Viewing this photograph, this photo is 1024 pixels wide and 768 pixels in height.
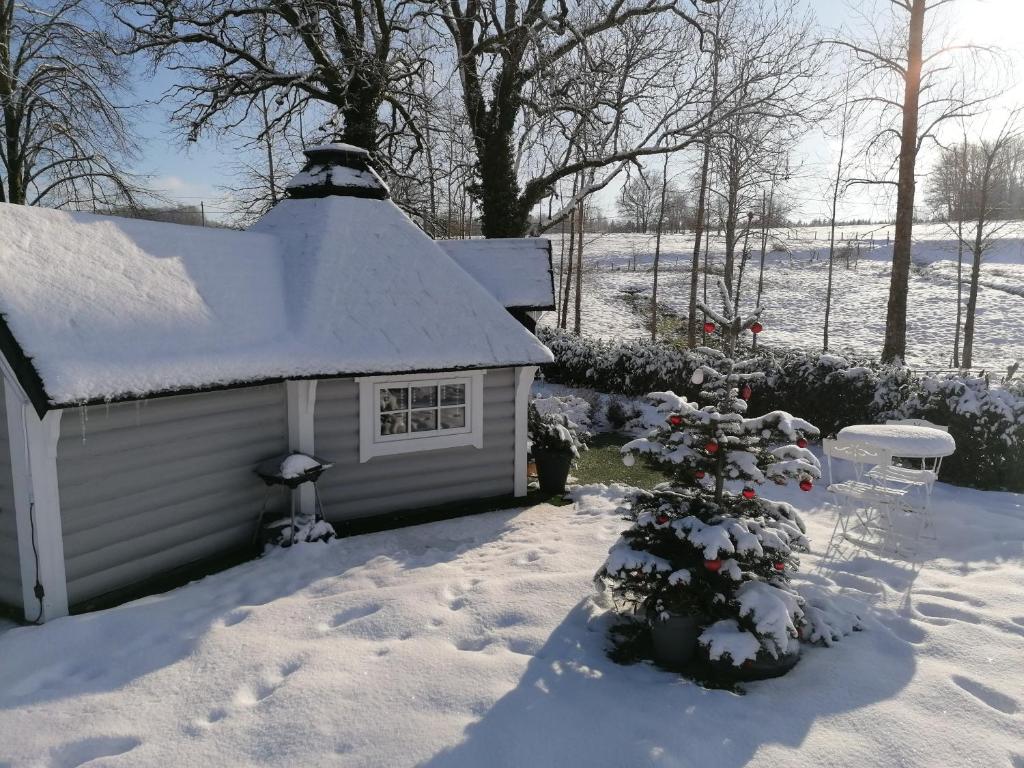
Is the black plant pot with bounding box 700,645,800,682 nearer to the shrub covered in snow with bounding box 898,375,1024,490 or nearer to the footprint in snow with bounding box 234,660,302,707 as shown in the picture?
the footprint in snow with bounding box 234,660,302,707

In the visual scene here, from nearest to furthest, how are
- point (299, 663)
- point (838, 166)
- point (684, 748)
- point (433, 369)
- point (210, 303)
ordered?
point (684, 748) → point (299, 663) → point (210, 303) → point (433, 369) → point (838, 166)

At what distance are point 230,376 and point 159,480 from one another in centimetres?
111

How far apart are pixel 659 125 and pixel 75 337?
16.2 metres

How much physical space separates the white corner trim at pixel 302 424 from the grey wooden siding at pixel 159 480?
92mm

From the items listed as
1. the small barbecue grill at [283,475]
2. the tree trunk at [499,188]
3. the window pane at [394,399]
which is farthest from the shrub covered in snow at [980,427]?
the tree trunk at [499,188]

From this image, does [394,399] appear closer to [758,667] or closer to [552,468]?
[552,468]

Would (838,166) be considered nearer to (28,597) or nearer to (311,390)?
(311,390)

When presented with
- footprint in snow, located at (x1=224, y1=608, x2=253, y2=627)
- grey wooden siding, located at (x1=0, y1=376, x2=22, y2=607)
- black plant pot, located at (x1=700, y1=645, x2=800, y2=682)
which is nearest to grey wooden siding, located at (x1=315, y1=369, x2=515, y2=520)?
footprint in snow, located at (x1=224, y1=608, x2=253, y2=627)

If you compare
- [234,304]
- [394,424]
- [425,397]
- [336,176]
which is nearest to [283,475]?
[394,424]

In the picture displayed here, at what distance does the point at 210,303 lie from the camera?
260 inches

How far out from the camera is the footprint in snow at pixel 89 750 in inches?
135

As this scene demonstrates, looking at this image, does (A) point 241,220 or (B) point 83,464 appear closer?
(B) point 83,464

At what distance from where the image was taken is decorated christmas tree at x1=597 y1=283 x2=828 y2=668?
430cm

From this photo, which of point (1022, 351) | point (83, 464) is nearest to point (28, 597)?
point (83, 464)
